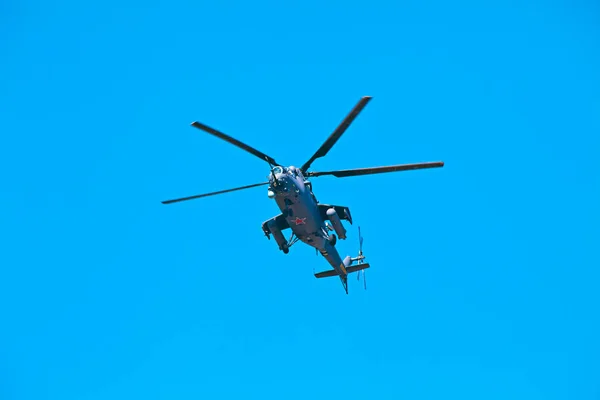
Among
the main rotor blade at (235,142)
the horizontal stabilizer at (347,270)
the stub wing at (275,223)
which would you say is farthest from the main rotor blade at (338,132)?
the horizontal stabilizer at (347,270)

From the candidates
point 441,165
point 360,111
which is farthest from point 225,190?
point 441,165

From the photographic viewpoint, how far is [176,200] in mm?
37906

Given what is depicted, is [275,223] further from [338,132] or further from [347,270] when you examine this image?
[338,132]

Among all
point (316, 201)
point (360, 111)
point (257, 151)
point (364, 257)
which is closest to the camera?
point (360, 111)

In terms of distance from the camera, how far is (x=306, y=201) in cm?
3822

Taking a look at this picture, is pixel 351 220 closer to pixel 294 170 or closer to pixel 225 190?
pixel 294 170

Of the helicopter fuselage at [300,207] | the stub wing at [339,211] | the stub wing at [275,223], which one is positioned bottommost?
the helicopter fuselage at [300,207]

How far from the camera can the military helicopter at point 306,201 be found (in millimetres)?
35594

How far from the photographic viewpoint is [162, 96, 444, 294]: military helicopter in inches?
1401

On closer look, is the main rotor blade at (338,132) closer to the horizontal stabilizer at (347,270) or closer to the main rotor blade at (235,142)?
Answer: the main rotor blade at (235,142)

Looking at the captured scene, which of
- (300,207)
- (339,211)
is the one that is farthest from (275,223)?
(339,211)

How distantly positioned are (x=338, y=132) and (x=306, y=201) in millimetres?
4522

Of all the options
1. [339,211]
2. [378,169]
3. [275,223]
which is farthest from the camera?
[339,211]

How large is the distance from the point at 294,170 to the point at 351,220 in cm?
548
